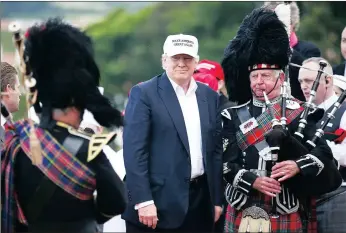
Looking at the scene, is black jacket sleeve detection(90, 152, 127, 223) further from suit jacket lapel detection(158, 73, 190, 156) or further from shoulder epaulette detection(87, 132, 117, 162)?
suit jacket lapel detection(158, 73, 190, 156)

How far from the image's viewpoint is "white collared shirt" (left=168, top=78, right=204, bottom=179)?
7.40m

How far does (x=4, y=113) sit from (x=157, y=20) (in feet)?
84.0

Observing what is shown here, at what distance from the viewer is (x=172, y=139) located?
24.1ft

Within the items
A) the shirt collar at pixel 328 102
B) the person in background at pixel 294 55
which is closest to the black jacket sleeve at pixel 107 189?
the shirt collar at pixel 328 102

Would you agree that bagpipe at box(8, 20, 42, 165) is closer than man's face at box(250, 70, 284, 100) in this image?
Yes

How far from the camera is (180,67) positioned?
7512 millimetres

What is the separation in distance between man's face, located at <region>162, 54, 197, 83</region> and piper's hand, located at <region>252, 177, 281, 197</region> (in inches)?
35.7

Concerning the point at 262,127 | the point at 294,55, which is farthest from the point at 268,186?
the point at 294,55

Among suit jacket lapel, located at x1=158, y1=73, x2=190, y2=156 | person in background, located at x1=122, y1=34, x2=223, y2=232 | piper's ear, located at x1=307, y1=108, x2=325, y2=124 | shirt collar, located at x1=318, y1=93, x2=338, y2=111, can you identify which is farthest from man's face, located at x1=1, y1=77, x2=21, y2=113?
shirt collar, located at x1=318, y1=93, x2=338, y2=111

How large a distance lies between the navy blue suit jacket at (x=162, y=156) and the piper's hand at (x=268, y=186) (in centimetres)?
41

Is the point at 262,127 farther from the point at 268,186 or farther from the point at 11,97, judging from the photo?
the point at 11,97

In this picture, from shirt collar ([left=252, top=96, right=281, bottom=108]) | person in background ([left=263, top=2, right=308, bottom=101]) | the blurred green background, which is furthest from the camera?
the blurred green background

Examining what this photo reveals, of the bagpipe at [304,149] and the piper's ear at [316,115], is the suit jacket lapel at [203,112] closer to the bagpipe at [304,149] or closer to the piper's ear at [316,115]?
the bagpipe at [304,149]

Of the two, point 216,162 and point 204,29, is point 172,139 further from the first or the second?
point 204,29
